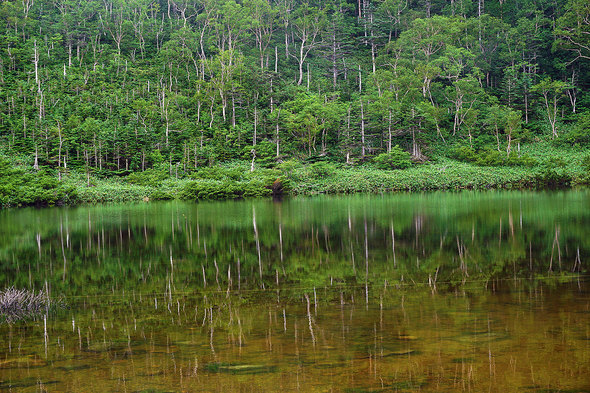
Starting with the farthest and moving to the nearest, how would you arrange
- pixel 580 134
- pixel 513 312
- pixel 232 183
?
pixel 580 134, pixel 232 183, pixel 513 312

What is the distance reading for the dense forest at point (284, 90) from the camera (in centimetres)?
4319

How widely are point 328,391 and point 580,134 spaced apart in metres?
47.3

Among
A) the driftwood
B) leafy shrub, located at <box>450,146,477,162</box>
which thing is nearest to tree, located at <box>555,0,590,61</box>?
leafy shrub, located at <box>450,146,477,162</box>

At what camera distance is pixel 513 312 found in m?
5.17

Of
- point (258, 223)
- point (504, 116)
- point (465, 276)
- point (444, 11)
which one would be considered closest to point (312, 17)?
point (444, 11)

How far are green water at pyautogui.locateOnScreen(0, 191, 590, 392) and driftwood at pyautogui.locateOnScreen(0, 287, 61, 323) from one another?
9.2 inches

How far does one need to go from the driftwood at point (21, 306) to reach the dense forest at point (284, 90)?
27.9 m

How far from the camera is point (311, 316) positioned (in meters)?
5.32

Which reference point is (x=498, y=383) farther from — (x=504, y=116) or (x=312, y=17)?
(x=312, y=17)

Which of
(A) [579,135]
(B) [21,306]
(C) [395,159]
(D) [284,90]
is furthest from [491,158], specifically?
(B) [21,306]

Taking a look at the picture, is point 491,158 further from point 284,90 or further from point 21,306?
point 21,306

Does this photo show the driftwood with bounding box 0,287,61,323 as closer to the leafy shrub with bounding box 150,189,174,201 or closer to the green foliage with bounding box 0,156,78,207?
the green foliage with bounding box 0,156,78,207

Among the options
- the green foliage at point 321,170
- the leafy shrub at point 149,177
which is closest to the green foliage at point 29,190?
the leafy shrub at point 149,177

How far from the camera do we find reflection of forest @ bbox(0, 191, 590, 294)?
761cm
